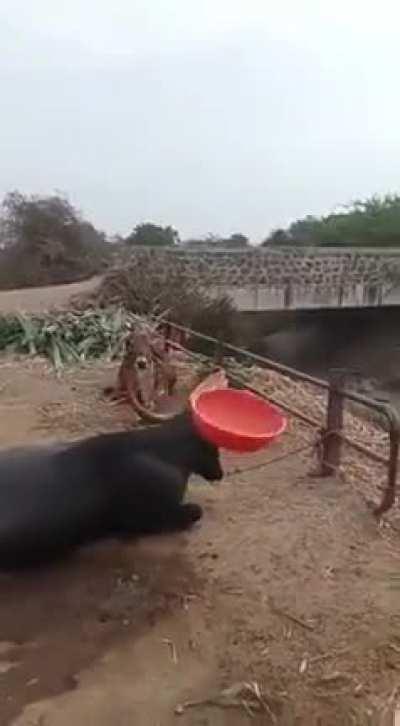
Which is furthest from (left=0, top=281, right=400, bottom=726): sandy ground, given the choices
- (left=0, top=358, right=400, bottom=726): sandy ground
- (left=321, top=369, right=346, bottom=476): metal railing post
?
(left=321, top=369, right=346, bottom=476): metal railing post

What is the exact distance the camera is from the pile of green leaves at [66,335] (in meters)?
9.78

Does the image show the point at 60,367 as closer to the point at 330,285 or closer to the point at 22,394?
the point at 22,394

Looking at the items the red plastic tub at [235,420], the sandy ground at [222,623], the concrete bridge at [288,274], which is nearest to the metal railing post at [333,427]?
the sandy ground at [222,623]

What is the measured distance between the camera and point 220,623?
3.14m

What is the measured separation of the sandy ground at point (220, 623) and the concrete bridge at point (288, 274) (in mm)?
11626

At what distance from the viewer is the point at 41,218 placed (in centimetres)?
1942

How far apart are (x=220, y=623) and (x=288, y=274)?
15774 mm

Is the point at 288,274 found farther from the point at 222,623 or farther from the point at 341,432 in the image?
the point at 222,623

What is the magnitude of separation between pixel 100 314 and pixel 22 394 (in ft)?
11.8

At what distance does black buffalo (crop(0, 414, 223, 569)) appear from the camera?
349cm

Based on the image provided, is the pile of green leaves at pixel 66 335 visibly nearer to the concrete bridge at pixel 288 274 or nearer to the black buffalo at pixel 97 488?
the concrete bridge at pixel 288 274

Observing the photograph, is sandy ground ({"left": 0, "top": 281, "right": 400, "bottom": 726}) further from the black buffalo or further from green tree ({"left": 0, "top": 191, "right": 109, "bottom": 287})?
green tree ({"left": 0, "top": 191, "right": 109, "bottom": 287})

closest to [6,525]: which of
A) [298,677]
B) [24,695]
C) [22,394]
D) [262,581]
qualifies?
[24,695]

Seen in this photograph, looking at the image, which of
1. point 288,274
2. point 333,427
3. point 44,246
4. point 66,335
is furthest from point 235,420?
point 44,246
